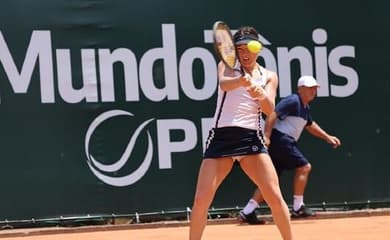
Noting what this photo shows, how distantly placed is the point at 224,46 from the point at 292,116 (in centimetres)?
290

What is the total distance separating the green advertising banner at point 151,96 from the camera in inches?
302

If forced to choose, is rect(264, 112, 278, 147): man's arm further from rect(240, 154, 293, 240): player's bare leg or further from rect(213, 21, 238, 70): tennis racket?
rect(213, 21, 238, 70): tennis racket

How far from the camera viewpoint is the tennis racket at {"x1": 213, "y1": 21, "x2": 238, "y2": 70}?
5.26 metres

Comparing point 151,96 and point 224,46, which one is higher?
point 224,46

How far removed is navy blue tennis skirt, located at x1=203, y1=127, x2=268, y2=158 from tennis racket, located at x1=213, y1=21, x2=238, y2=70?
489 millimetres

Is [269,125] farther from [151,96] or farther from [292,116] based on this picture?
[151,96]

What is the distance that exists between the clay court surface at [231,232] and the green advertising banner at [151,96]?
0.19 metres

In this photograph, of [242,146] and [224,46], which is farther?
[242,146]

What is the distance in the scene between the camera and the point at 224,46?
210 inches

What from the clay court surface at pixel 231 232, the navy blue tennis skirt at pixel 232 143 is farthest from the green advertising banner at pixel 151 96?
the navy blue tennis skirt at pixel 232 143

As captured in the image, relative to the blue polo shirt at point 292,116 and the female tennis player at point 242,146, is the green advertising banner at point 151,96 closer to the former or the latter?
the blue polo shirt at point 292,116

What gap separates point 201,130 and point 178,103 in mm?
361

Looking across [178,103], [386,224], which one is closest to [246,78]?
[178,103]

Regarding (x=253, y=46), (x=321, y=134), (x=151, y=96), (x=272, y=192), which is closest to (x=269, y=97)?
(x=253, y=46)
